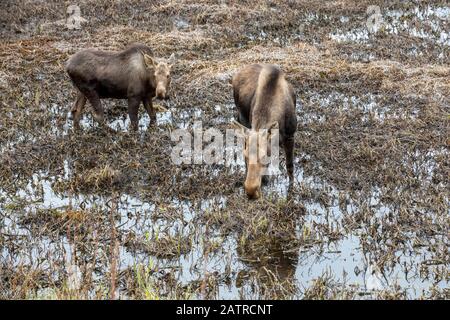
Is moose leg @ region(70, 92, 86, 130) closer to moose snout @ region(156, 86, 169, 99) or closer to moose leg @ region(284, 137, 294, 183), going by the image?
moose snout @ region(156, 86, 169, 99)

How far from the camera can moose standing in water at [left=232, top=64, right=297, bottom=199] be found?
7812 millimetres

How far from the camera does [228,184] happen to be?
32.1 ft

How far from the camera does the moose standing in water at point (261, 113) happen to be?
7.81m

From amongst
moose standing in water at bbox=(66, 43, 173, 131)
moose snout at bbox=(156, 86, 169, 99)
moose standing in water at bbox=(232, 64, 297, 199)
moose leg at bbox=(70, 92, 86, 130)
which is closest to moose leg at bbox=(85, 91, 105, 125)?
moose standing in water at bbox=(66, 43, 173, 131)

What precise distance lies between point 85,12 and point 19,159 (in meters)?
9.79

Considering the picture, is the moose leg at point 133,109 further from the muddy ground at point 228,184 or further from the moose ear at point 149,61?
the moose ear at point 149,61

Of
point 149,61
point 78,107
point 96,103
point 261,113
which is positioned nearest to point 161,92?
point 149,61

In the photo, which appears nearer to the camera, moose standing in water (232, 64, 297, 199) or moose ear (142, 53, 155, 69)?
moose standing in water (232, 64, 297, 199)

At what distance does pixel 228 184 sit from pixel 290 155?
38.9 inches

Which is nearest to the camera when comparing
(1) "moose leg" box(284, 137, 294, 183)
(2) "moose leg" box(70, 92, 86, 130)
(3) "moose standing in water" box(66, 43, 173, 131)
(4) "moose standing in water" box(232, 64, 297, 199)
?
(4) "moose standing in water" box(232, 64, 297, 199)

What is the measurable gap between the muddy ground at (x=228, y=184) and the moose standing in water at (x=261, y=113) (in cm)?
86

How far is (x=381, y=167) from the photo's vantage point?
10156mm

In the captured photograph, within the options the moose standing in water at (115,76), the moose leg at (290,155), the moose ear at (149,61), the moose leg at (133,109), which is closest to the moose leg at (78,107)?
the moose standing in water at (115,76)
